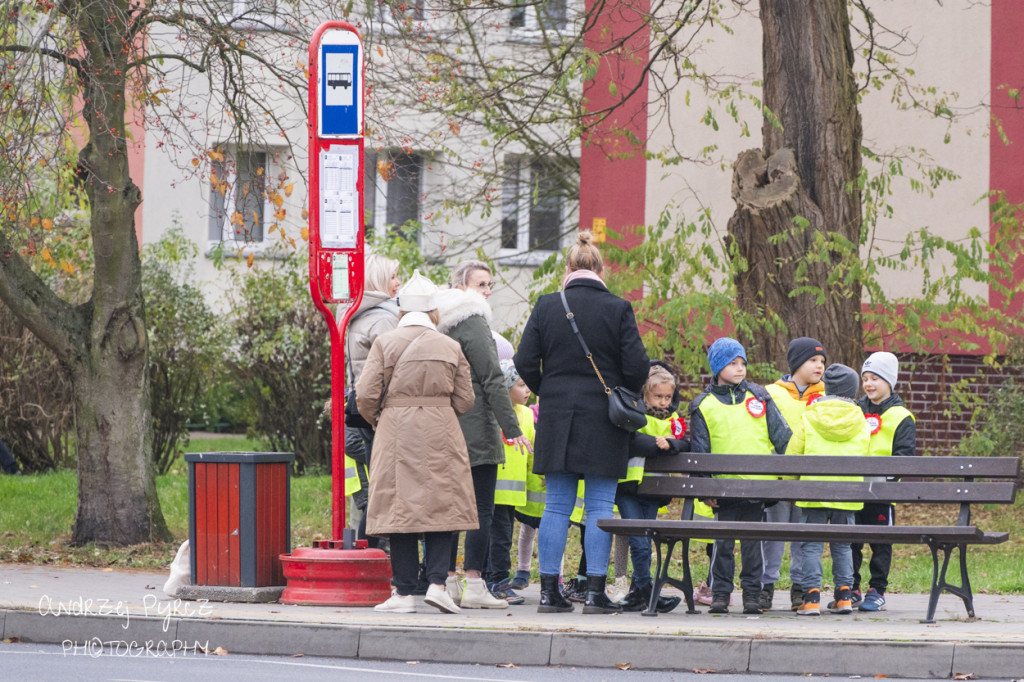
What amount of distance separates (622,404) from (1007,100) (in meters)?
10.1

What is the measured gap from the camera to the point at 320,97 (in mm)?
7879

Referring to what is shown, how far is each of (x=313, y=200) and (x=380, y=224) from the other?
16443mm

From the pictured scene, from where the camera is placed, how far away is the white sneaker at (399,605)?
7.56 metres

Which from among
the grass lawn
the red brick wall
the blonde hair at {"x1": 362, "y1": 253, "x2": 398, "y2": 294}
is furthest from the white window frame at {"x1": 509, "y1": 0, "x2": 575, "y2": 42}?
the blonde hair at {"x1": 362, "y1": 253, "x2": 398, "y2": 294}

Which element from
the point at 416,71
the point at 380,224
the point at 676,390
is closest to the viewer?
the point at 676,390

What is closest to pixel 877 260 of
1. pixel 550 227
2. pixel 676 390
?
pixel 676 390

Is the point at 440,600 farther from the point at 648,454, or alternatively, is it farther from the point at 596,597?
the point at 648,454

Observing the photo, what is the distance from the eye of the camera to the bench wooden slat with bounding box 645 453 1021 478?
7.52 metres

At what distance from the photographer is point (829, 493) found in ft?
25.4

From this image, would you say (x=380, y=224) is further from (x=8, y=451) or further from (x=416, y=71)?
(x=416, y=71)

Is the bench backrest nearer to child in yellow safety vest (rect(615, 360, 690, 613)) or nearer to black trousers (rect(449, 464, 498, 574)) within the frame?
child in yellow safety vest (rect(615, 360, 690, 613))

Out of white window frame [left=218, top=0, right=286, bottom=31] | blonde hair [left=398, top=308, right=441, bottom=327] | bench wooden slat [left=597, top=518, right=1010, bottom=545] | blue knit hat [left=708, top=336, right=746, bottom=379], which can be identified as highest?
white window frame [left=218, top=0, right=286, bottom=31]

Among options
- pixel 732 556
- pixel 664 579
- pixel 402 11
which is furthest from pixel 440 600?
pixel 402 11

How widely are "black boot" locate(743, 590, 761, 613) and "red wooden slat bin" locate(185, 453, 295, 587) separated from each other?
262 centimetres
